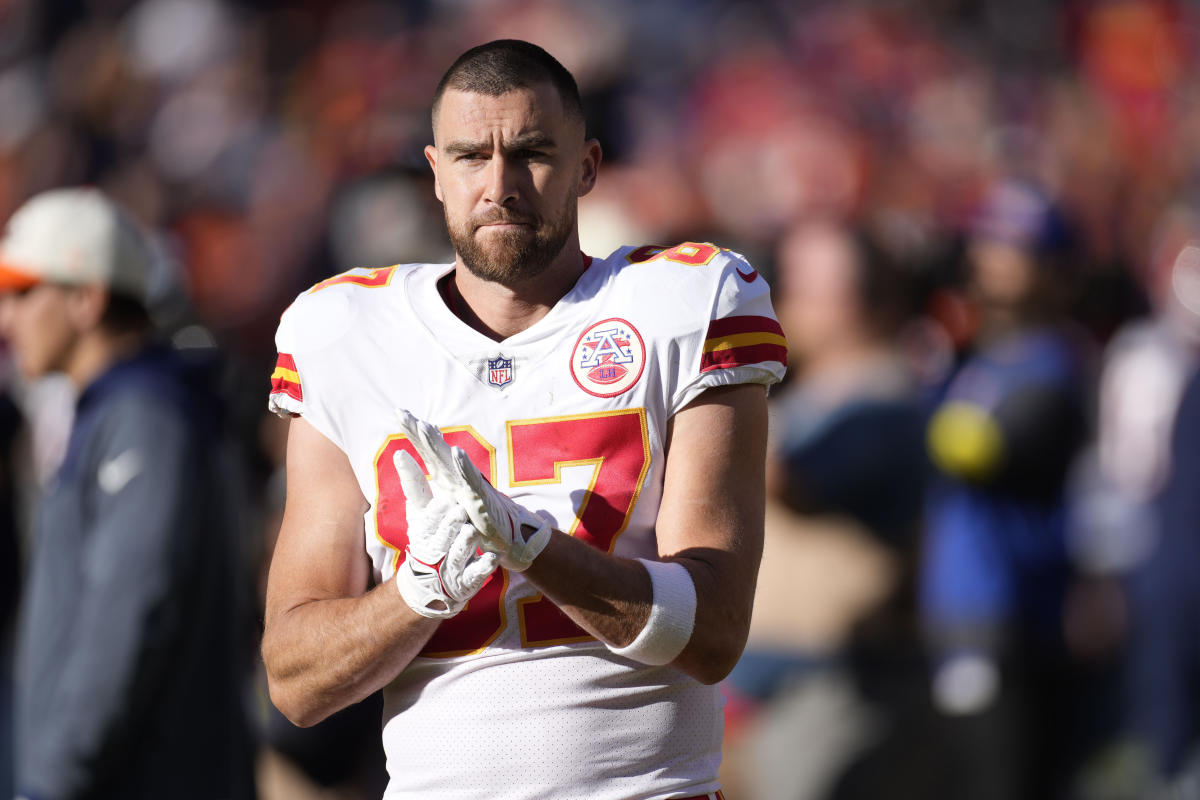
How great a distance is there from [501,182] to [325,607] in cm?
75

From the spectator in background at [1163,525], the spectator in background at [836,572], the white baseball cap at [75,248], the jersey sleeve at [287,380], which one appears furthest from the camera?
the spectator in background at [1163,525]

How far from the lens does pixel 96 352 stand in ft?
15.1

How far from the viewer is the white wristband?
2.56 metres

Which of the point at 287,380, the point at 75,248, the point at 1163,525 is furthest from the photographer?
the point at 1163,525

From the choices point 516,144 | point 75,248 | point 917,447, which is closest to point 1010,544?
point 917,447

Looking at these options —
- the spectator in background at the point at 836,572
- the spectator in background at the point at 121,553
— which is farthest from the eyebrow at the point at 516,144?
the spectator in background at the point at 836,572

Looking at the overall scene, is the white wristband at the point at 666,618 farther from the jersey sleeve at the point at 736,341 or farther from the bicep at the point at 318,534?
the bicep at the point at 318,534

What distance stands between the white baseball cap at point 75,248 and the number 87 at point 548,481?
211 centimetres

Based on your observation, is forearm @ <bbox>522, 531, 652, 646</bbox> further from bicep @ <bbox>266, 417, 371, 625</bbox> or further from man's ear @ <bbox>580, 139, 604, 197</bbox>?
A: man's ear @ <bbox>580, 139, 604, 197</bbox>

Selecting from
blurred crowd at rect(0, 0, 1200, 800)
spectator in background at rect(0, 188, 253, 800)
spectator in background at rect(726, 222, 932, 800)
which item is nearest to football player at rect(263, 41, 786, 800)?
spectator in background at rect(0, 188, 253, 800)

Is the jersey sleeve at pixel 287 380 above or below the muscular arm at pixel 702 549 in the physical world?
above

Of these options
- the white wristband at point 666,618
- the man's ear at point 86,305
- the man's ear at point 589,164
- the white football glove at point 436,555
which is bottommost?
the white wristband at point 666,618

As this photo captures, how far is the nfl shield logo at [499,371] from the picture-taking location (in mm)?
2801

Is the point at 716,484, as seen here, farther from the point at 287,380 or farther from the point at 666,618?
the point at 287,380
